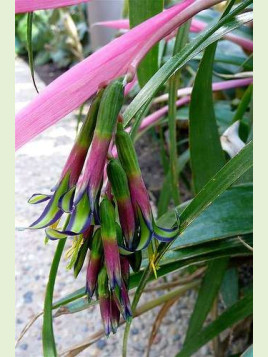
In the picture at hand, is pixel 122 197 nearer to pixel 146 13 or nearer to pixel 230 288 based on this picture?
pixel 146 13

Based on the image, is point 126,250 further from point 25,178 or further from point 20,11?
point 25,178

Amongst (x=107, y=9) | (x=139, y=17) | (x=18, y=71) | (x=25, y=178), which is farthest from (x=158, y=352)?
(x=18, y=71)

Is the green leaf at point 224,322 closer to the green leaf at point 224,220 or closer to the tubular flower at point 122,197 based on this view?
the green leaf at point 224,220

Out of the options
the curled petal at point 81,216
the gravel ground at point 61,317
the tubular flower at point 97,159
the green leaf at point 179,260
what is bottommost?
the gravel ground at point 61,317

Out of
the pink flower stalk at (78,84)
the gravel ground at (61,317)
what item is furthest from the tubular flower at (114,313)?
the gravel ground at (61,317)

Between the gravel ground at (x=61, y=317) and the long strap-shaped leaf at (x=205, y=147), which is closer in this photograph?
the long strap-shaped leaf at (x=205, y=147)

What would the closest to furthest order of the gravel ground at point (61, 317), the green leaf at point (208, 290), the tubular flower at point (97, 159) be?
the tubular flower at point (97, 159) < the green leaf at point (208, 290) < the gravel ground at point (61, 317)

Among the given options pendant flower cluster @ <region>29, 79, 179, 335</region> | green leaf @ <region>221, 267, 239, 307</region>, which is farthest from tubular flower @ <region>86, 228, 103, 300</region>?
green leaf @ <region>221, 267, 239, 307</region>

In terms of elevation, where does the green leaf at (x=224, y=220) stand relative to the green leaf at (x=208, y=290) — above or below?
above
